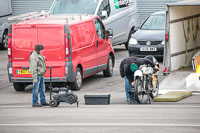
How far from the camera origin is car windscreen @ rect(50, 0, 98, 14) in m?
22.3

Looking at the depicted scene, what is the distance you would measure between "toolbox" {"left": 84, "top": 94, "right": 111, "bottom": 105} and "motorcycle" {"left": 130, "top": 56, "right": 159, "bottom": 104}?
64 centimetres

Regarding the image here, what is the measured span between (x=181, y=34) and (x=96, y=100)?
211 inches

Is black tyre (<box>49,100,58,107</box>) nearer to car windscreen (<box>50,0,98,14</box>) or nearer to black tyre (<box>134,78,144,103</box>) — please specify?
black tyre (<box>134,78,144,103</box>)

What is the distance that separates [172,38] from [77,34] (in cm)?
302

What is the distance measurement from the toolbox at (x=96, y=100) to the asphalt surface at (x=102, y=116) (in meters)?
0.20

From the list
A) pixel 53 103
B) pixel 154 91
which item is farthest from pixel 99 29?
pixel 53 103

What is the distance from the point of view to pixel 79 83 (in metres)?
17.1

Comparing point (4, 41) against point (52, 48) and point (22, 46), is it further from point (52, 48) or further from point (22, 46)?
point (52, 48)

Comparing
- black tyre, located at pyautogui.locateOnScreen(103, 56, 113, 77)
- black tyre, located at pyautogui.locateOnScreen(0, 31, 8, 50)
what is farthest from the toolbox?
black tyre, located at pyautogui.locateOnScreen(0, 31, 8, 50)

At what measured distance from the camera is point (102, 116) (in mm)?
12102

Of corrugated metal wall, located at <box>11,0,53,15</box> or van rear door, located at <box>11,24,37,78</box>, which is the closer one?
van rear door, located at <box>11,24,37,78</box>

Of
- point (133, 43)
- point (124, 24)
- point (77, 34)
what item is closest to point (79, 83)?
point (77, 34)

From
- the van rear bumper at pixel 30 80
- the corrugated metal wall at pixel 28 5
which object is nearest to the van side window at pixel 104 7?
the van rear bumper at pixel 30 80

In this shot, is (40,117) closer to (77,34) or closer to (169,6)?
(77,34)
